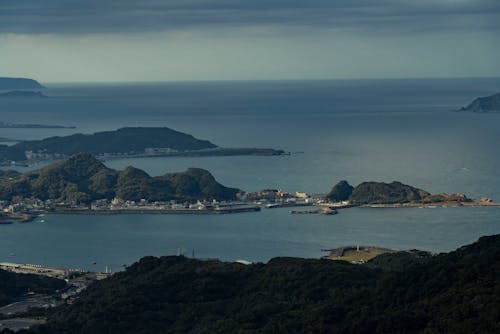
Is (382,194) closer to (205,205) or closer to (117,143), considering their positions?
(205,205)

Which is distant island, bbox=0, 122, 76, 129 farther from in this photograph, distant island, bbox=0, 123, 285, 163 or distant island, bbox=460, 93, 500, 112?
distant island, bbox=460, 93, 500, 112

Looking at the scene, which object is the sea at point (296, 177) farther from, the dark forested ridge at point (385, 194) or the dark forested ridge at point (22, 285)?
the dark forested ridge at point (22, 285)

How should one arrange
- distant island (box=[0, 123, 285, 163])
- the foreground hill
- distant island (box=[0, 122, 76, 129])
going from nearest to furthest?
1. the foreground hill
2. distant island (box=[0, 123, 285, 163])
3. distant island (box=[0, 122, 76, 129])

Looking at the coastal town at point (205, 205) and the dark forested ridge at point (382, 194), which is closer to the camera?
the coastal town at point (205, 205)

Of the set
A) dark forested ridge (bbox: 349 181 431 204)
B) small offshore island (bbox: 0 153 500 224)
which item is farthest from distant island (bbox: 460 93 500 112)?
dark forested ridge (bbox: 349 181 431 204)

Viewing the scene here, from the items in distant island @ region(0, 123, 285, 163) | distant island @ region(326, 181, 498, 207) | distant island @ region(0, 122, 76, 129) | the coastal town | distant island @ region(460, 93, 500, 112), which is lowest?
the coastal town

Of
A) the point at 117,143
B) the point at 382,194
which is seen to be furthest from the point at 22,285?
the point at 117,143

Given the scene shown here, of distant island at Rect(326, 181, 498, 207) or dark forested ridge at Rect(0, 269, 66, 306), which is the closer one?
dark forested ridge at Rect(0, 269, 66, 306)

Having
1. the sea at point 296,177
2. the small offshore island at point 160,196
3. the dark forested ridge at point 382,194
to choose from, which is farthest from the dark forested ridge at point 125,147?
the dark forested ridge at point 382,194
